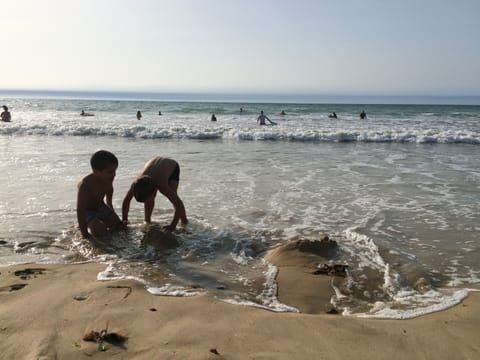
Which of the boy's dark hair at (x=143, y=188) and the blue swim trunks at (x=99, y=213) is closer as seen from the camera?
the boy's dark hair at (x=143, y=188)

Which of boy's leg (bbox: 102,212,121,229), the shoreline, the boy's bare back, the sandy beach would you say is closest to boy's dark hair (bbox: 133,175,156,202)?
the boy's bare back

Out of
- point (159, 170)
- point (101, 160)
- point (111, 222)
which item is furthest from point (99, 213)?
point (159, 170)

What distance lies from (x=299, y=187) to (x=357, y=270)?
4007mm

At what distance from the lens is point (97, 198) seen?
556 cm

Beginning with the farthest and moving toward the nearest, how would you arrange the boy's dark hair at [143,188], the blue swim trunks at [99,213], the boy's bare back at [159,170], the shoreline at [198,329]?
the boy's bare back at [159,170]
the blue swim trunks at [99,213]
the boy's dark hair at [143,188]
the shoreline at [198,329]

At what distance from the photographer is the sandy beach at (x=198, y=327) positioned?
2.70 m

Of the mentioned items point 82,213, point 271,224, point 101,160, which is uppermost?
point 101,160

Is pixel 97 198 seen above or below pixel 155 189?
below

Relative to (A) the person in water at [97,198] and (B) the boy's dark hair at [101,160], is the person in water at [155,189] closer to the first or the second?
(A) the person in water at [97,198]

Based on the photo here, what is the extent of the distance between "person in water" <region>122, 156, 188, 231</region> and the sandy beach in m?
1.55

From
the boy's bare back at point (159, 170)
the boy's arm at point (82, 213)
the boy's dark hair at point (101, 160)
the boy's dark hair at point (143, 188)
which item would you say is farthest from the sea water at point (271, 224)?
the boy's dark hair at point (101, 160)

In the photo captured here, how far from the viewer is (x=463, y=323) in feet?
10.5

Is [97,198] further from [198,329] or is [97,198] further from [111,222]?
[198,329]

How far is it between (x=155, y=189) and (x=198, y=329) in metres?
2.88
